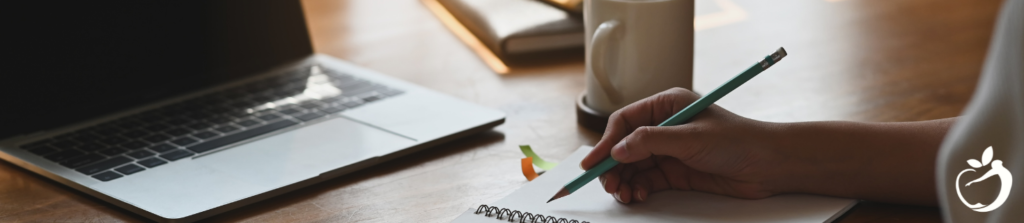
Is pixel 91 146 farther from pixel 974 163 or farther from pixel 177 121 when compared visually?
pixel 974 163

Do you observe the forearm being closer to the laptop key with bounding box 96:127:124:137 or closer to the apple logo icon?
the apple logo icon

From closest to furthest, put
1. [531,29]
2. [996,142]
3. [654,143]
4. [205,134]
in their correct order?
[996,142] < [654,143] < [205,134] < [531,29]

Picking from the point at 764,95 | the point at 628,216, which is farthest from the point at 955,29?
the point at 628,216

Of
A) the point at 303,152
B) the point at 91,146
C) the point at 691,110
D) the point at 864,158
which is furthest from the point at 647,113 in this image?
the point at 91,146

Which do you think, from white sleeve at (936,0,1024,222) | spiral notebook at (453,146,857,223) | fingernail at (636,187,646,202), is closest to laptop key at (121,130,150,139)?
spiral notebook at (453,146,857,223)

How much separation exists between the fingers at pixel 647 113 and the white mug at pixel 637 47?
0.37ft

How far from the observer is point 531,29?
108cm

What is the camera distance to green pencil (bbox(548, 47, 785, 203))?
1.98 feet

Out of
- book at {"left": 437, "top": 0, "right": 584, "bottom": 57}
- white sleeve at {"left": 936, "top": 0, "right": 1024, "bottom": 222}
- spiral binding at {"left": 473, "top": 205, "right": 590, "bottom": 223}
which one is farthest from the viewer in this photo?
book at {"left": 437, "top": 0, "right": 584, "bottom": 57}

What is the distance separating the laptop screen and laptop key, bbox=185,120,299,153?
0.59 ft

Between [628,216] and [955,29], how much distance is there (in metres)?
0.78

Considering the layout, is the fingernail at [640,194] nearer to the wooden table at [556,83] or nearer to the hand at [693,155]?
the hand at [693,155]

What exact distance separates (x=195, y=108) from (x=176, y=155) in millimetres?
151

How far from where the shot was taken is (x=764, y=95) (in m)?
0.91
